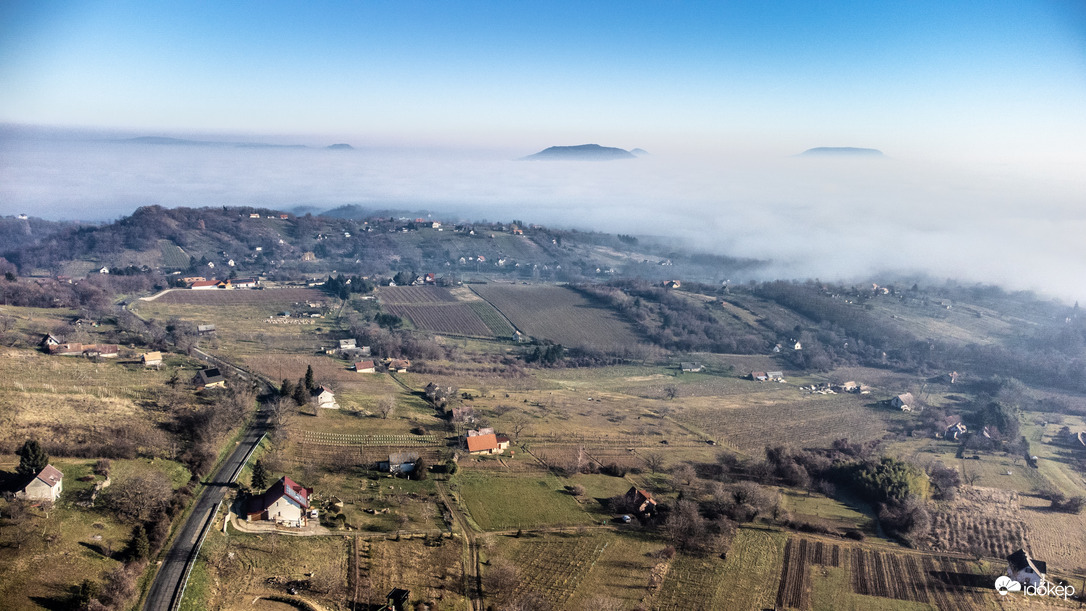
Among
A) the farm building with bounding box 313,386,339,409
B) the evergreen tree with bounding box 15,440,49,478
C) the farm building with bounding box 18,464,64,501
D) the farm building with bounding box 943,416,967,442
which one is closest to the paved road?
the farm building with bounding box 18,464,64,501

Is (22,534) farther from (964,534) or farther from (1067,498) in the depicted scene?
(1067,498)

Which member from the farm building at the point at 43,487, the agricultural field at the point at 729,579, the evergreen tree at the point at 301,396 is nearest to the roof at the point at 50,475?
the farm building at the point at 43,487

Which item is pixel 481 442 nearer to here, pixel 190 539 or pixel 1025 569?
pixel 190 539

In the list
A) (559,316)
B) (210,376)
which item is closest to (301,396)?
(210,376)

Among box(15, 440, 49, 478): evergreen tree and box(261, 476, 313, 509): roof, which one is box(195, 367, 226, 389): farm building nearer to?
box(15, 440, 49, 478): evergreen tree

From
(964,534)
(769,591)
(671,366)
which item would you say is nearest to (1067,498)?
(964,534)

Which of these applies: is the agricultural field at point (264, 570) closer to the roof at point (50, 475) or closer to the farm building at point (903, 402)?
the roof at point (50, 475)
